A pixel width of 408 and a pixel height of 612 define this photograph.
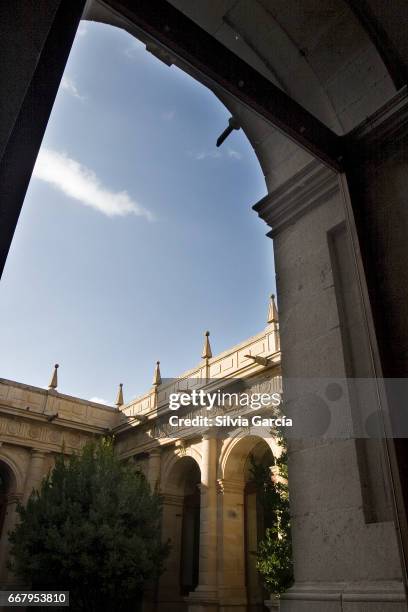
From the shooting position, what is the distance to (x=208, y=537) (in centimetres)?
1309

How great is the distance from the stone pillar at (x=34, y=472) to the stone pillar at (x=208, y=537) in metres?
5.96

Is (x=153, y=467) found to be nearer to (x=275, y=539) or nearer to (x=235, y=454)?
(x=235, y=454)

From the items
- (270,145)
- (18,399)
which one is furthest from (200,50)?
(18,399)

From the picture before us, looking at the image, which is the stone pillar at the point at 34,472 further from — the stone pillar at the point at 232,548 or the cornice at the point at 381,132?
the cornice at the point at 381,132

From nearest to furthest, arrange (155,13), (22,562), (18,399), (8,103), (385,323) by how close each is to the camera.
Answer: (8,103) < (155,13) < (385,323) < (22,562) < (18,399)

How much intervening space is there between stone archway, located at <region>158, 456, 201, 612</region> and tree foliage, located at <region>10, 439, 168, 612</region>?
80.5 inches

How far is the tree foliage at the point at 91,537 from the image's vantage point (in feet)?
38.1

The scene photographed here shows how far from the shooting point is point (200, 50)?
239 centimetres

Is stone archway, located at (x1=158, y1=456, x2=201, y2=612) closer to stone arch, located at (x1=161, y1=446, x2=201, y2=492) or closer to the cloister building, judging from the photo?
stone arch, located at (x1=161, y1=446, x2=201, y2=492)

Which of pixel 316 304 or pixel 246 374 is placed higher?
pixel 246 374

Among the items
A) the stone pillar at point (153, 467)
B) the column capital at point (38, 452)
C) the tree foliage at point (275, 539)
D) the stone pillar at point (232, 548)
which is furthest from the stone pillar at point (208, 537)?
the column capital at point (38, 452)

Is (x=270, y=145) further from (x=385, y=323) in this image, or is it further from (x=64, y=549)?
(x=64, y=549)

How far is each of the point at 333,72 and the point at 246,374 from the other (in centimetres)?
1054

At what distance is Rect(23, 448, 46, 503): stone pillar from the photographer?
16.2m
